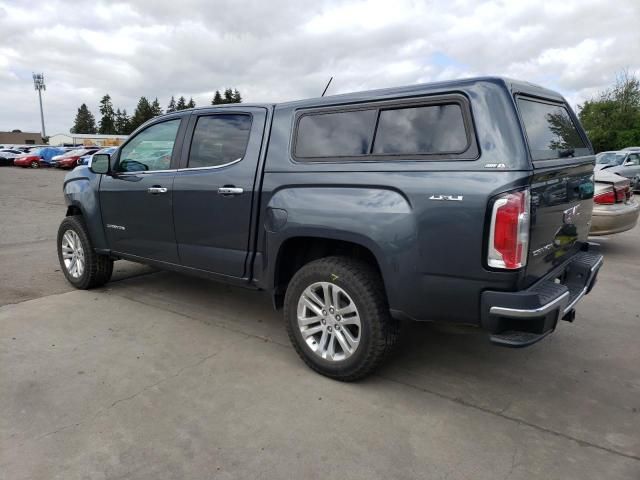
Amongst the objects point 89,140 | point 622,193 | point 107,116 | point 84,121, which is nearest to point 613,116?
point 622,193

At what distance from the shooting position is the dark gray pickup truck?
2717 millimetres

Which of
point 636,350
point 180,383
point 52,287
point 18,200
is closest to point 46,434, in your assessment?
point 180,383

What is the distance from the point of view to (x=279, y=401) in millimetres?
3182

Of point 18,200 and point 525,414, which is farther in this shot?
point 18,200

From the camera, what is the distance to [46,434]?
2.80 m

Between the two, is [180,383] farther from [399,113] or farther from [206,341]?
[399,113]

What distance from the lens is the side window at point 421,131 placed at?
2.88m

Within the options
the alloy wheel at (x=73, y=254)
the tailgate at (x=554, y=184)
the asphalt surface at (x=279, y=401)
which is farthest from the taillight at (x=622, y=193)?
the alloy wheel at (x=73, y=254)

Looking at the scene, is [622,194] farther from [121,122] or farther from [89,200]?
[121,122]

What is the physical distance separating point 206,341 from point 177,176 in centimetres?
141

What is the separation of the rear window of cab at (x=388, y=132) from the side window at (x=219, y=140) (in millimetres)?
542

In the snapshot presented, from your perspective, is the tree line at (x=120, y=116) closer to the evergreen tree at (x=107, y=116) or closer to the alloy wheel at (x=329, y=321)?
the evergreen tree at (x=107, y=116)

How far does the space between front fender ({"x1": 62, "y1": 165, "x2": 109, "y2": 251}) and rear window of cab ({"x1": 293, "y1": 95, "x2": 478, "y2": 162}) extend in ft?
8.57

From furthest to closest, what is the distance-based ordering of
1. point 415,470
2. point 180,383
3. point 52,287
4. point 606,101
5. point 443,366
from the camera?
point 606,101
point 52,287
point 443,366
point 180,383
point 415,470
